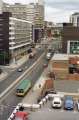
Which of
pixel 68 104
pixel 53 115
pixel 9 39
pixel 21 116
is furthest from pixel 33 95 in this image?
pixel 9 39

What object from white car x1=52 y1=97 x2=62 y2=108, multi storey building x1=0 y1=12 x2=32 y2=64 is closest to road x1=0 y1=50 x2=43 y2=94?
multi storey building x1=0 y1=12 x2=32 y2=64

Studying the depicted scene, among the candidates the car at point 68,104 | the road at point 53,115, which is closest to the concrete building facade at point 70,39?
the car at point 68,104

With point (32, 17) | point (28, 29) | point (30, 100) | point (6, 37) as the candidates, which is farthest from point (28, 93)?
point (32, 17)

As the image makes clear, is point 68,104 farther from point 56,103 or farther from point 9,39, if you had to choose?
point 9,39

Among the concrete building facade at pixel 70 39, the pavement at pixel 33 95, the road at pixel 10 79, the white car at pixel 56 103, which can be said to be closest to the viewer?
the white car at pixel 56 103

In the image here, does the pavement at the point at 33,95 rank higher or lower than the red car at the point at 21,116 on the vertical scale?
lower

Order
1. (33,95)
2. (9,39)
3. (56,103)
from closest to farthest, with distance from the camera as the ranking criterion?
(56,103) → (33,95) → (9,39)

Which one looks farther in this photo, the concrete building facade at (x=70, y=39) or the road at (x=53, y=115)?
the concrete building facade at (x=70, y=39)

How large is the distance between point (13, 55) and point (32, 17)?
295 ft

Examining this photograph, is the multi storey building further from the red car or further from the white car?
the red car

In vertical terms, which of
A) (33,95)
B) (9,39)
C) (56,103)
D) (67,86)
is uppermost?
(9,39)

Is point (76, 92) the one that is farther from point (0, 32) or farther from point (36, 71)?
point (0, 32)

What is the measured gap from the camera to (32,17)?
164 metres

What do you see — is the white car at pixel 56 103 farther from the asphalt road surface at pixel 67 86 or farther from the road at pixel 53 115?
the asphalt road surface at pixel 67 86
